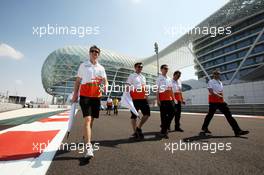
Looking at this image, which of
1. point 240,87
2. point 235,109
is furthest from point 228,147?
point 240,87

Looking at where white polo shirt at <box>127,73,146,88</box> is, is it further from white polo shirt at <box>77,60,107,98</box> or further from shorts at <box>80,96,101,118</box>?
shorts at <box>80,96,101,118</box>

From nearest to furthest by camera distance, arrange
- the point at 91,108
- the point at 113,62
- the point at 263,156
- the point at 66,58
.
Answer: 1. the point at 263,156
2. the point at 91,108
3. the point at 66,58
4. the point at 113,62

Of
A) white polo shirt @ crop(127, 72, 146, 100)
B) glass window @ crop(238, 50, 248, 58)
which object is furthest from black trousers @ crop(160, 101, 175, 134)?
glass window @ crop(238, 50, 248, 58)

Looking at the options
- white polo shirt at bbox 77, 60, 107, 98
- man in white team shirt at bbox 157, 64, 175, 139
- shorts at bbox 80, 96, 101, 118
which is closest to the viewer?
shorts at bbox 80, 96, 101, 118

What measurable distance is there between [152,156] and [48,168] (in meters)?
1.36

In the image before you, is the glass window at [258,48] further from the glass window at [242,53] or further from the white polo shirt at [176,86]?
the white polo shirt at [176,86]

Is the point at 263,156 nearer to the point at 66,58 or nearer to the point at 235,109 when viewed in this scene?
the point at 235,109

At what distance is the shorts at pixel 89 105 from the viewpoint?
3154 millimetres

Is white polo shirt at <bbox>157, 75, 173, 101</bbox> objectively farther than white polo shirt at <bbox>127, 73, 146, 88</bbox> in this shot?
Yes

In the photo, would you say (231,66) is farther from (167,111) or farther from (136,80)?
(136,80)

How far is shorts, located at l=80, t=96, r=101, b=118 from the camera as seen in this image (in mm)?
3154

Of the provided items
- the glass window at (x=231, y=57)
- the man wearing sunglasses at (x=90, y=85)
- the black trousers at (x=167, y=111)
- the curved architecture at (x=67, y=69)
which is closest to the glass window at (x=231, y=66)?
the glass window at (x=231, y=57)

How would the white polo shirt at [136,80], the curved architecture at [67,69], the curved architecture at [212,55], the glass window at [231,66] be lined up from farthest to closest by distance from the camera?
1. the curved architecture at [67,69]
2. the glass window at [231,66]
3. the curved architecture at [212,55]
4. the white polo shirt at [136,80]

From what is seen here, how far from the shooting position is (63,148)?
3400 millimetres
